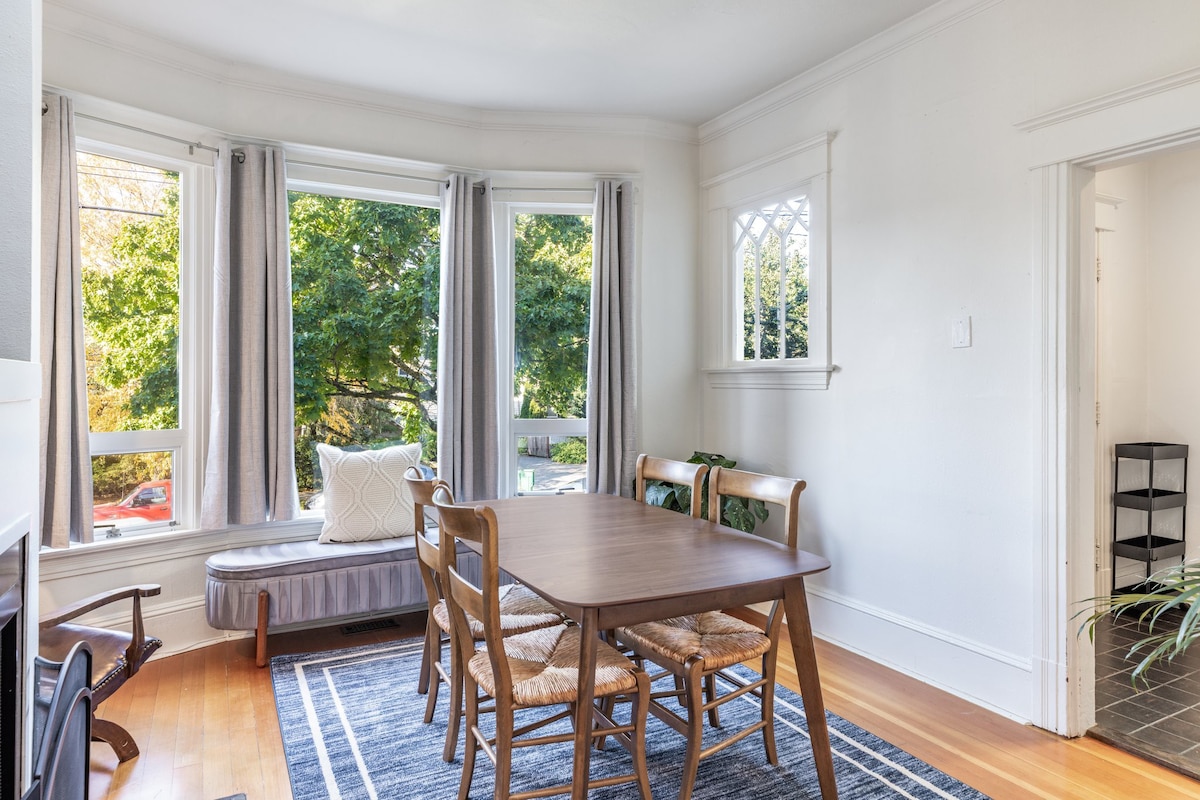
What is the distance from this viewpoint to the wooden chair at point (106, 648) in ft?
7.50

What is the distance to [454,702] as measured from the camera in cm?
230

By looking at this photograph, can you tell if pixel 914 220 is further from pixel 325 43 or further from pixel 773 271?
pixel 325 43

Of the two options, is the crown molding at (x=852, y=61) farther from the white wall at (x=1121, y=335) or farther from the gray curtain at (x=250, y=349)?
the gray curtain at (x=250, y=349)

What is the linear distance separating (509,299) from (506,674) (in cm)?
273

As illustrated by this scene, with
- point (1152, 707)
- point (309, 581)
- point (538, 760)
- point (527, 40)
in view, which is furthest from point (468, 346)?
point (1152, 707)

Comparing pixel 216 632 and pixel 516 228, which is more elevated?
pixel 516 228

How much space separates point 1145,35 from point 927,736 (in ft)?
7.93

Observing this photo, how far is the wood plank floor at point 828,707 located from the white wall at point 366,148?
49 centimetres

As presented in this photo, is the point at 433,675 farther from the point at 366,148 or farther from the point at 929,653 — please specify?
the point at 366,148

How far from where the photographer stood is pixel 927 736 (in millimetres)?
2555

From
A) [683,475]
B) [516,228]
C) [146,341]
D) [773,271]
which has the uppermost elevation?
[516,228]

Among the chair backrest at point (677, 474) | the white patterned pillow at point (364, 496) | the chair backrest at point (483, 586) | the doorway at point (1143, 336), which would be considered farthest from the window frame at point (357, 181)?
the doorway at point (1143, 336)

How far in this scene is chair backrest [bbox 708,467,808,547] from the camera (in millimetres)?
2277

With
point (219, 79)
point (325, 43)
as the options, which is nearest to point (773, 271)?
point (325, 43)
